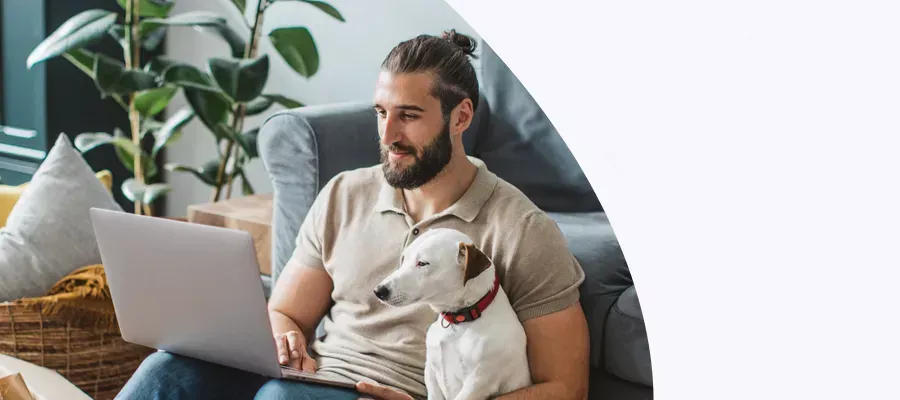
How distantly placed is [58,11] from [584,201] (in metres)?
2.15

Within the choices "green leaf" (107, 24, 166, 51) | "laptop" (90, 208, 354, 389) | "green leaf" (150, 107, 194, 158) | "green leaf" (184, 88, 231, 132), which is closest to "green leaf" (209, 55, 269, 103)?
"green leaf" (184, 88, 231, 132)

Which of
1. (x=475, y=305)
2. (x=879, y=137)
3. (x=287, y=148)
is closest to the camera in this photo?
(x=879, y=137)

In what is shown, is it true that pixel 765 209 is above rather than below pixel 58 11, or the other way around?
above

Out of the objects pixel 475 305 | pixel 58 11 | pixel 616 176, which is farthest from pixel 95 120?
pixel 616 176

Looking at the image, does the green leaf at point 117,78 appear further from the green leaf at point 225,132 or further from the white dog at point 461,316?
the white dog at point 461,316

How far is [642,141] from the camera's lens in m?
0.35

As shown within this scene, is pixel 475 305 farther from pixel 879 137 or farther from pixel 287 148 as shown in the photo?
pixel 879 137

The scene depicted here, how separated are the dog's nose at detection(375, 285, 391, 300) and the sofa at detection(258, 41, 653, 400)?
41cm

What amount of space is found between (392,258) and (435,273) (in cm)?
19

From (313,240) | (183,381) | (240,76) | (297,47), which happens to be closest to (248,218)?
(240,76)

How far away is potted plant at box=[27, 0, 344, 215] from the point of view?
2.21 metres

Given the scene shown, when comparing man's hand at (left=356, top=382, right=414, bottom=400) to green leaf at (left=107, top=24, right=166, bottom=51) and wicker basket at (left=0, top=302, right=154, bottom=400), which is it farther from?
green leaf at (left=107, top=24, right=166, bottom=51)

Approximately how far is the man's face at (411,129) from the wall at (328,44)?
1007 mm

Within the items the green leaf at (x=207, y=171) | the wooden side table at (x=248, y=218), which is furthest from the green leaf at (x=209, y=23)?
the wooden side table at (x=248, y=218)
